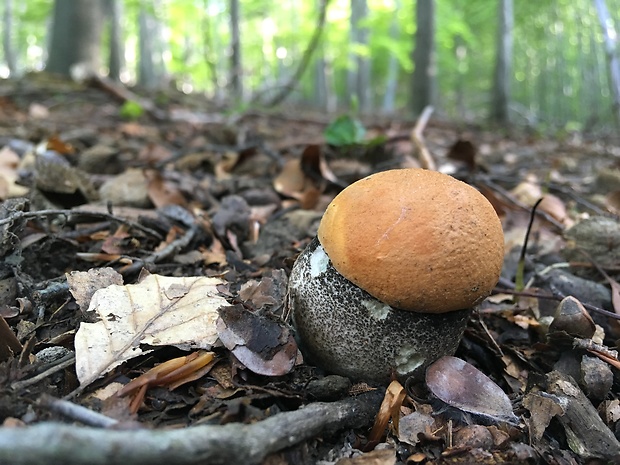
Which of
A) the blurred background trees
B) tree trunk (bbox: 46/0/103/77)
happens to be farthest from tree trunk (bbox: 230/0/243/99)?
tree trunk (bbox: 46/0/103/77)

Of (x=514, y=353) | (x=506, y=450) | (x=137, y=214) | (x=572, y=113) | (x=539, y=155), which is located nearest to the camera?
(x=506, y=450)

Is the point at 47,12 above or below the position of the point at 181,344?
above

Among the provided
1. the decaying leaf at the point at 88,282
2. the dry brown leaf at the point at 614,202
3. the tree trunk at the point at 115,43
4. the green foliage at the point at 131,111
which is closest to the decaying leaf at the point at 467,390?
the decaying leaf at the point at 88,282

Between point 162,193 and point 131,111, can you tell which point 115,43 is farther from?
point 162,193

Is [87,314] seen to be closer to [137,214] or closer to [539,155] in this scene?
[137,214]

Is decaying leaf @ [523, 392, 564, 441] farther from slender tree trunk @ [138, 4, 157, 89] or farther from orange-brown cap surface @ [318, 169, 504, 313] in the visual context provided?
slender tree trunk @ [138, 4, 157, 89]

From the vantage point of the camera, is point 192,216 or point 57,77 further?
point 57,77

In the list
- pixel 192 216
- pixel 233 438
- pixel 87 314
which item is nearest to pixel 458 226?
pixel 233 438

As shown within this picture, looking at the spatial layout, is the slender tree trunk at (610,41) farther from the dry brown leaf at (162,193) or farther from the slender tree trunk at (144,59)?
the slender tree trunk at (144,59)
